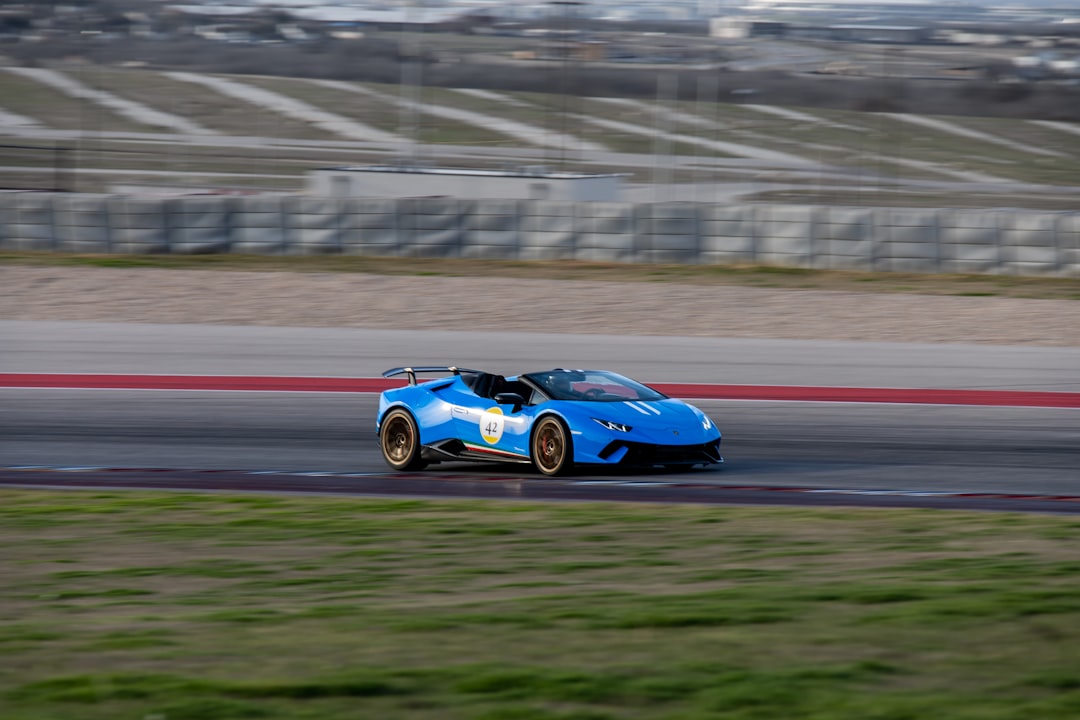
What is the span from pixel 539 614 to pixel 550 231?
19.0 m

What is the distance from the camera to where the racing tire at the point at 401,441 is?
41.4ft

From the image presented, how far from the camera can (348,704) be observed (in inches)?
194

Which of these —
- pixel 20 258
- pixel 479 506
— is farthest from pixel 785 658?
pixel 20 258

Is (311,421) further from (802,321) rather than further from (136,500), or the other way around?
(802,321)

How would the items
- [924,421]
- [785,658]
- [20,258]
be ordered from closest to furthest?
[785,658] → [924,421] → [20,258]

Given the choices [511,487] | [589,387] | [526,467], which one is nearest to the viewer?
[511,487]

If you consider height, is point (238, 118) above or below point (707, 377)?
above

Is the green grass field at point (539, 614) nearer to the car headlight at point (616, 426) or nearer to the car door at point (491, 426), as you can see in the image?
the car headlight at point (616, 426)

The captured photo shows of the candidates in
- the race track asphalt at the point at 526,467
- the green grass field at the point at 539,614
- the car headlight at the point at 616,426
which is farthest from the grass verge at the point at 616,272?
the green grass field at the point at 539,614

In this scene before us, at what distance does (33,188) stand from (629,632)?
2655cm

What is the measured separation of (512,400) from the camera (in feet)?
39.6

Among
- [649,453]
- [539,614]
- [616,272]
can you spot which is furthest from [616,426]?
[616,272]

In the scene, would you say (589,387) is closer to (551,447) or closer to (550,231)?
(551,447)

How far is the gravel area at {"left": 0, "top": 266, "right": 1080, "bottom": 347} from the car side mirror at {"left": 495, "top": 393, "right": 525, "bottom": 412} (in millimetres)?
9606
